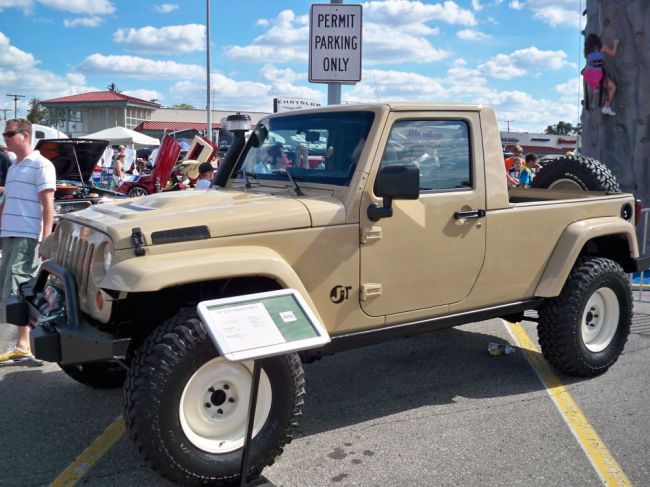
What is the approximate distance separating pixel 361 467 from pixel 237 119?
2784mm

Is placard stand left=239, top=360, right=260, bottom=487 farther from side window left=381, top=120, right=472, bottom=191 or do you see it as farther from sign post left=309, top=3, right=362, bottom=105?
sign post left=309, top=3, right=362, bottom=105

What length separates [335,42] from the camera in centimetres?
725

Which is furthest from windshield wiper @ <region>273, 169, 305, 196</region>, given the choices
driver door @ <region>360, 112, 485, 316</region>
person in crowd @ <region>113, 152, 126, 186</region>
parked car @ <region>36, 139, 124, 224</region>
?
person in crowd @ <region>113, 152, 126, 186</region>

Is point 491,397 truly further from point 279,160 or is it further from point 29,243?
point 29,243

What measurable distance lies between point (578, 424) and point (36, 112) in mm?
96572

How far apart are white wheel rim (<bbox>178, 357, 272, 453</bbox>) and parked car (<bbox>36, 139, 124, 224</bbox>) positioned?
7.99 metres

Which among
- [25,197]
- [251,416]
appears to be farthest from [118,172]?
[251,416]

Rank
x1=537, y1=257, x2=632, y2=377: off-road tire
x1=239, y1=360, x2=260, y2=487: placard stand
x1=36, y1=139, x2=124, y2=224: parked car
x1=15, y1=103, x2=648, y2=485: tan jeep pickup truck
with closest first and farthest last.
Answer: x1=239, y1=360, x2=260, y2=487: placard stand → x1=15, y1=103, x2=648, y2=485: tan jeep pickup truck → x1=537, y1=257, x2=632, y2=377: off-road tire → x1=36, y1=139, x2=124, y2=224: parked car

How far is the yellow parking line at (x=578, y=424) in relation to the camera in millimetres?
3493

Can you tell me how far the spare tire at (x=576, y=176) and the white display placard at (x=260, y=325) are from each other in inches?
142

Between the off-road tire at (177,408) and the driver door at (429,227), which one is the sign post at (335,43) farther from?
the off-road tire at (177,408)

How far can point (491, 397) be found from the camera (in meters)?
4.62

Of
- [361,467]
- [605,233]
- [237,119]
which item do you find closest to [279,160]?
[237,119]

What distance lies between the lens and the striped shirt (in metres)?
5.17
